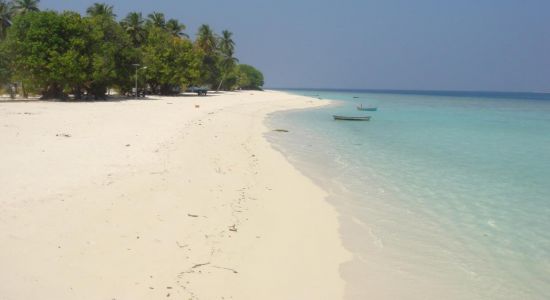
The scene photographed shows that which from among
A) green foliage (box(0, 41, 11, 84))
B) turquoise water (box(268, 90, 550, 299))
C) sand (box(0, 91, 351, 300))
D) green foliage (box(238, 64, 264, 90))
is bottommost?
turquoise water (box(268, 90, 550, 299))

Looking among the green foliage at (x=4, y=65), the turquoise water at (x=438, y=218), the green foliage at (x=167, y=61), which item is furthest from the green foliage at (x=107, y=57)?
the turquoise water at (x=438, y=218)

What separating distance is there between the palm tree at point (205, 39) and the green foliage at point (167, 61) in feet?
65.8

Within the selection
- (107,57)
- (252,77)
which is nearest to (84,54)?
(107,57)

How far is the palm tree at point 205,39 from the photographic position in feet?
259

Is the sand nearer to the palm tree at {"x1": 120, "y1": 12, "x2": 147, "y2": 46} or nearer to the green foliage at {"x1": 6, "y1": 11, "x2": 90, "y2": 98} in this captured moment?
the green foliage at {"x1": 6, "y1": 11, "x2": 90, "y2": 98}

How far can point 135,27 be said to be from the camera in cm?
5853

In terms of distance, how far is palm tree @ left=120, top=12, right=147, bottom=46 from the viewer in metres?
58.0

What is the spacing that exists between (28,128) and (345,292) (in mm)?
15657

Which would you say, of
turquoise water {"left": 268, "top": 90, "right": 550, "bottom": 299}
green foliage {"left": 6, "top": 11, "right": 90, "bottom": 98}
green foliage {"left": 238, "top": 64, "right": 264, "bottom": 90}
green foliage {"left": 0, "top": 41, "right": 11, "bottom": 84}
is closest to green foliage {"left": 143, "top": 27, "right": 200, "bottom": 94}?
green foliage {"left": 6, "top": 11, "right": 90, "bottom": 98}

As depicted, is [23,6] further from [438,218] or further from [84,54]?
[438,218]

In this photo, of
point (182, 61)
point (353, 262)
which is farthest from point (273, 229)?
point (182, 61)

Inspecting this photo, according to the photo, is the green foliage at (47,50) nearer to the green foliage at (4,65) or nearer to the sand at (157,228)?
the green foliage at (4,65)

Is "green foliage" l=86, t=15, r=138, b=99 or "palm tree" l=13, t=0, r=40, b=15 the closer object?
"green foliage" l=86, t=15, r=138, b=99

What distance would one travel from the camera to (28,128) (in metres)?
16.4
